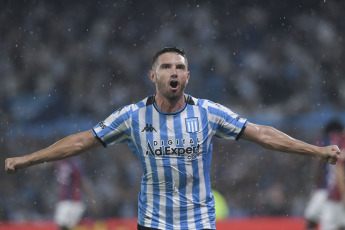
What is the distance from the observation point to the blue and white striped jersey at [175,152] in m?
3.96

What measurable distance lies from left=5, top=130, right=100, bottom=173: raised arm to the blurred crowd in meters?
7.13

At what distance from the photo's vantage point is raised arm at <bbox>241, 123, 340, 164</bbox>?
12.6 feet

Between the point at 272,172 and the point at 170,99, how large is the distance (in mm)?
8725

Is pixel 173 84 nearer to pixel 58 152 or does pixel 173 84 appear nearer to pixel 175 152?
pixel 175 152

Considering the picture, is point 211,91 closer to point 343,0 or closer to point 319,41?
point 319,41

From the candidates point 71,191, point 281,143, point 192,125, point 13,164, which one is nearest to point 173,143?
point 192,125

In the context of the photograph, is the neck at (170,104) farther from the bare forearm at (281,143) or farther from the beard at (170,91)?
the bare forearm at (281,143)

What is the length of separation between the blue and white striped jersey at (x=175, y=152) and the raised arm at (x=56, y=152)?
8 centimetres

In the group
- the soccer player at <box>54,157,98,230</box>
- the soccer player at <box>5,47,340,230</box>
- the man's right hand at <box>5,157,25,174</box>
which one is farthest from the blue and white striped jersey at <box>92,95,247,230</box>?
the soccer player at <box>54,157,98,230</box>

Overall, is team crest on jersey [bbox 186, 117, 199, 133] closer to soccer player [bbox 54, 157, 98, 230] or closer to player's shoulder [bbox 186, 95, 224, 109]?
player's shoulder [bbox 186, 95, 224, 109]

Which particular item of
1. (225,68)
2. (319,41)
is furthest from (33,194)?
(319,41)

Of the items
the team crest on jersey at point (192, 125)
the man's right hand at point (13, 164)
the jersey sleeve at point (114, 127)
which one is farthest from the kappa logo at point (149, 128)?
the man's right hand at point (13, 164)

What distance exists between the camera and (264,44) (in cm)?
1503

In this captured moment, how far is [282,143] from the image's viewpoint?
3.96 meters
